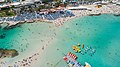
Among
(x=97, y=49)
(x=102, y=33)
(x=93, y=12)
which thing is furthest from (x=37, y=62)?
(x=93, y=12)

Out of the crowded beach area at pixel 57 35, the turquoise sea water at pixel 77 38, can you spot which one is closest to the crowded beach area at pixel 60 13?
the crowded beach area at pixel 57 35

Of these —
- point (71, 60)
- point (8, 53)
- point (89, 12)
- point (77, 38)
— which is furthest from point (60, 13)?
point (71, 60)

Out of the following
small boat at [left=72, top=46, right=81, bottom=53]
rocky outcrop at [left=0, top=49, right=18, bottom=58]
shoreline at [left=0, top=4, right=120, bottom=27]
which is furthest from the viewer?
shoreline at [left=0, top=4, right=120, bottom=27]

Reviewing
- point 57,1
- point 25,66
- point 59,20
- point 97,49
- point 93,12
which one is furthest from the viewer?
point 57,1

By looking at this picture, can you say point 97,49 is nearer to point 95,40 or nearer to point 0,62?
point 95,40

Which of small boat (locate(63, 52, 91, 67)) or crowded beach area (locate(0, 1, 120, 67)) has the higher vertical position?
crowded beach area (locate(0, 1, 120, 67))

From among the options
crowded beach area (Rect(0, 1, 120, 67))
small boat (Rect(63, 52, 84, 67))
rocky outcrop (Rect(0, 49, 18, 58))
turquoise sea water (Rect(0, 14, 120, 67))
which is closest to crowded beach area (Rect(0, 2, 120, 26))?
crowded beach area (Rect(0, 1, 120, 67))

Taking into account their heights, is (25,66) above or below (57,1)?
below

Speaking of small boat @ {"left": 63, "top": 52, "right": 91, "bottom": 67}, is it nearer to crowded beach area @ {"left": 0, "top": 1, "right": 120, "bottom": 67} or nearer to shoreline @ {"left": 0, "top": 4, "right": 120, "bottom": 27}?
crowded beach area @ {"left": 0, "top": 1, "right": 120, "bottom": 67}
